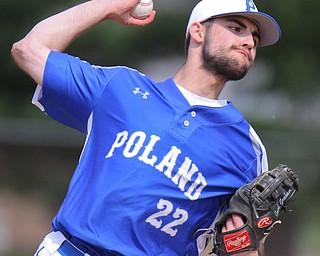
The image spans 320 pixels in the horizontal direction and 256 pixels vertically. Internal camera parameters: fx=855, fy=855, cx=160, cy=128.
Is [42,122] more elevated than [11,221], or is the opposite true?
[42,122]

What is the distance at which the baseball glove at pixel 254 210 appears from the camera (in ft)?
12.5

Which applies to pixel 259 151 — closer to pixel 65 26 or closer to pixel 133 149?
pixel 133 149

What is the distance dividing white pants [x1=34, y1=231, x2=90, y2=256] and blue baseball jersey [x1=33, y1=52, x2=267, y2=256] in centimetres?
5

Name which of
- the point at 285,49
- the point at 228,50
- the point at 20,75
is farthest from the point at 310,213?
the point at 228,50

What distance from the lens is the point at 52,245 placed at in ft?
12.4

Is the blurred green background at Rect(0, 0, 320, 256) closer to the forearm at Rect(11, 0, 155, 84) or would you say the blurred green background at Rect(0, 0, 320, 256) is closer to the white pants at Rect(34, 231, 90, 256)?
the white pants at Rect(34, 231, 90, 256)

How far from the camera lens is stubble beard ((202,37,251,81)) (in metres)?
4.02

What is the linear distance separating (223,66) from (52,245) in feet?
3.78

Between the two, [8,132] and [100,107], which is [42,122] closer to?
[8,132]

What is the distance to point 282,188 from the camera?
3.89m

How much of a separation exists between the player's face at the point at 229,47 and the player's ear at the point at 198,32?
39 mm

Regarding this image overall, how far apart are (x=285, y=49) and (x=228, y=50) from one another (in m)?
9.48

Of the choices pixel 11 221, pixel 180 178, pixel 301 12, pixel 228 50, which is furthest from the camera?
pixel 301 12

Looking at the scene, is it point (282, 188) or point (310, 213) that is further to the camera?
point (310, 213)
